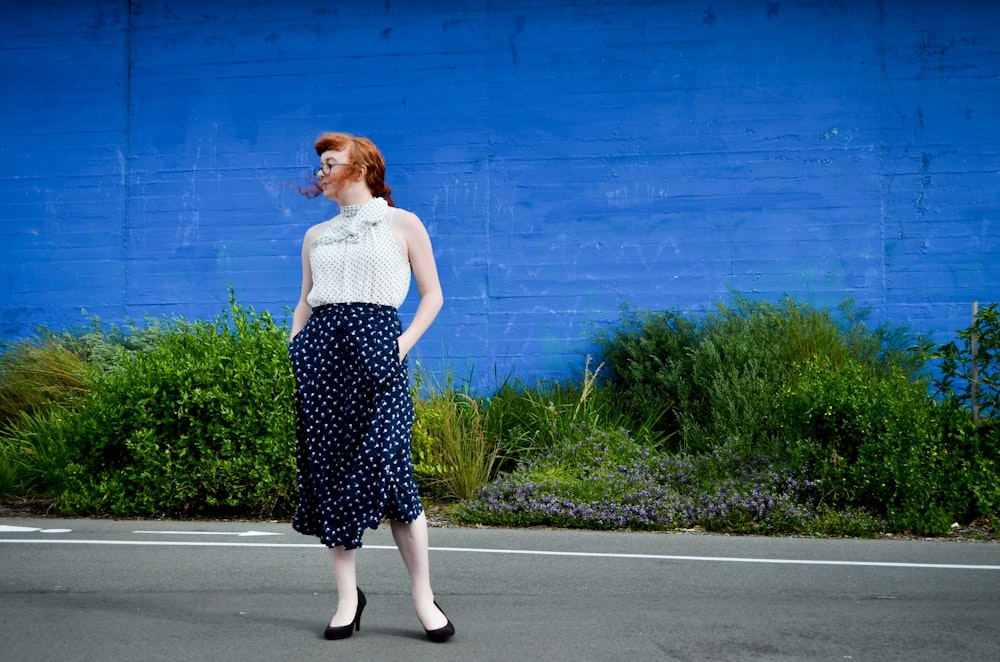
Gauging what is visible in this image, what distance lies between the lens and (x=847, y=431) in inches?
295

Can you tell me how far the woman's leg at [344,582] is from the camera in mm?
4199

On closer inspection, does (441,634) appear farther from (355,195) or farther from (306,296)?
(355,195)

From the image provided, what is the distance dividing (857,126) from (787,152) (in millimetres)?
666

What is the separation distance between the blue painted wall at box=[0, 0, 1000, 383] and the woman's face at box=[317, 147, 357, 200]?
234 inches

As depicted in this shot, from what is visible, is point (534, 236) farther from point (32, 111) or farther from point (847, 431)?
point (32, 111)

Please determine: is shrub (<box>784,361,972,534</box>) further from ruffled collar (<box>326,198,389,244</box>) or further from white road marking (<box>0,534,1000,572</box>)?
ruffled collar (<box>326,198,389,244</box>)

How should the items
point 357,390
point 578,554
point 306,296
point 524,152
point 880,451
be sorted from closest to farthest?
point 357,390, point 306,296, point 578,554, point 880,451, point 524,152

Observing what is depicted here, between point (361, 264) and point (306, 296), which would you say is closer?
point (361, 264)

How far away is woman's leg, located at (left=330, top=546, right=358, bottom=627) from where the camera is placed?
4199 millimetres

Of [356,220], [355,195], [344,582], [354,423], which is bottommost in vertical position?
[344,582]

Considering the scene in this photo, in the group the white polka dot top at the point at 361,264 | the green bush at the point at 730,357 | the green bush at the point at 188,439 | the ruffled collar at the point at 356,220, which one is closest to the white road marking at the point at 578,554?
the green bush at the point at 188,439

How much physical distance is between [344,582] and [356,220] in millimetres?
1440

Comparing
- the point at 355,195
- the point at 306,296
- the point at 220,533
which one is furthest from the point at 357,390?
the point at 220,533

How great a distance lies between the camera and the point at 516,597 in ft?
16.8
